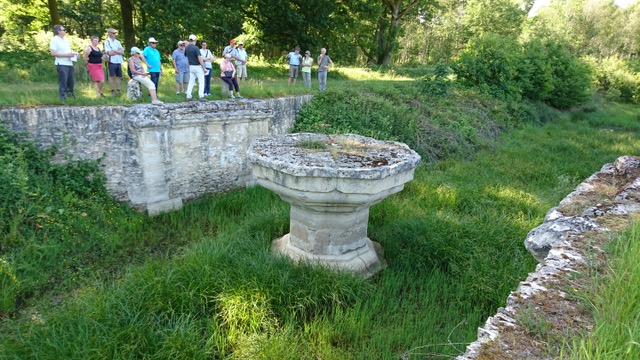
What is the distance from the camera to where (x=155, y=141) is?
7312 mm

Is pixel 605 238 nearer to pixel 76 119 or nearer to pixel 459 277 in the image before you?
pixel 459 277

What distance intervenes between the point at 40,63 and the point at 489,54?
16699mm

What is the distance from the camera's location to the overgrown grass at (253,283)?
357cm

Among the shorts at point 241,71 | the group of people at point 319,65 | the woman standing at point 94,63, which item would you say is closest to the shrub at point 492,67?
the group of people at point 319,65

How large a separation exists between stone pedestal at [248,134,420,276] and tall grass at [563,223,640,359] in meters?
2.40

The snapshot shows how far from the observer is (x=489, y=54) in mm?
17406

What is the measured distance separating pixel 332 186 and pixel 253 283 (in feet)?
4.31

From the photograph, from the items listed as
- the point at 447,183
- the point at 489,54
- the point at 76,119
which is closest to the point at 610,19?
the point at 489,54

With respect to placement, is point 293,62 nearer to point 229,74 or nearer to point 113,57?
point 229,74

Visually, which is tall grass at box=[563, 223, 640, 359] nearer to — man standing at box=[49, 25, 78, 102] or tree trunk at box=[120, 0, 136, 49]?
man standing at box=[49, 25, 78, 102]

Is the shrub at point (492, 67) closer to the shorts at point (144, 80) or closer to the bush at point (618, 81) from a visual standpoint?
the bush at point (618, 81)

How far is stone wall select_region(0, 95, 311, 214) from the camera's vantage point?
686cm

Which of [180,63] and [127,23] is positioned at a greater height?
[127,23]

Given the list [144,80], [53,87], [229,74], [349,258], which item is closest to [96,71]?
[144,80]
